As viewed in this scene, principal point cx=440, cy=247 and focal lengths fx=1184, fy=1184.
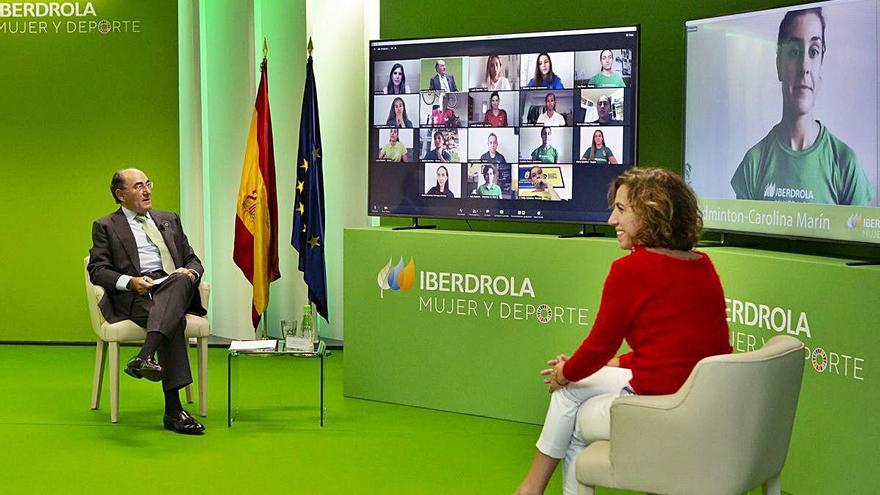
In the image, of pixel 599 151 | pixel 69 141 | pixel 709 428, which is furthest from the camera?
pixel 69 141

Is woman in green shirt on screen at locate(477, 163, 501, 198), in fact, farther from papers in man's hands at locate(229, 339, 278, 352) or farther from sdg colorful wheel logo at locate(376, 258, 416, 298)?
papers in man's hands at locate(229, 339, 278, 352)

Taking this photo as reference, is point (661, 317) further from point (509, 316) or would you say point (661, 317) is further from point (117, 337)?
point (117, 337)

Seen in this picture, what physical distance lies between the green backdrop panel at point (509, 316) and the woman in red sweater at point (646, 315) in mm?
1066

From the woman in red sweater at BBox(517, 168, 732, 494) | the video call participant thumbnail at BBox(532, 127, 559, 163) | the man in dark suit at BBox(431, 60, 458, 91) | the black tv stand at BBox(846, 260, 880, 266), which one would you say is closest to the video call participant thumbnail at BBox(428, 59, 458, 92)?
the man in dark suit at BBox(431, 60, 458, 91)

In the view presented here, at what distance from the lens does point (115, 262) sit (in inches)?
240

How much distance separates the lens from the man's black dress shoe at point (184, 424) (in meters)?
5.73

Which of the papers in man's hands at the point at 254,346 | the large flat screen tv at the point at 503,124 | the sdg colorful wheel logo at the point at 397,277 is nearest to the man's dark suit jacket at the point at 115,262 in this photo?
the papers in man's hands at the point at 254,346

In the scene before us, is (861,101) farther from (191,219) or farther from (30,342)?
(30,342)

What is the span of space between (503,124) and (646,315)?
2776 millimetres

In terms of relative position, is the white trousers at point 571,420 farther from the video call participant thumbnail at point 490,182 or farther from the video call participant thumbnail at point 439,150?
the video call participant thumbnail at point 439,150

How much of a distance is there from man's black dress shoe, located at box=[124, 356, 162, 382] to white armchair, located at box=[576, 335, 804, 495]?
286cm

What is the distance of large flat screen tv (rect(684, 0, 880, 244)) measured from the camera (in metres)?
4.46

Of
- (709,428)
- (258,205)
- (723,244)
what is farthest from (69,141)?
(709,428)

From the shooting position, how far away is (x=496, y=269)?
20.1 ft
